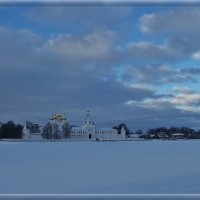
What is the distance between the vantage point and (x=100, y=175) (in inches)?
29.2

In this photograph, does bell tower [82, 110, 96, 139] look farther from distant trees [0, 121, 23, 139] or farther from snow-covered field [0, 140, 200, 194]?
distant trees [0, 121, 23, 139]

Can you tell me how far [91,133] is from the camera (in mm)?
792

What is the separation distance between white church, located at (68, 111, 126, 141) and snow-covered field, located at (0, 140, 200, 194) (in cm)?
2

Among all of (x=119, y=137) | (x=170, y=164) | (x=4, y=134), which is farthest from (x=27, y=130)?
(x=170, y=164)

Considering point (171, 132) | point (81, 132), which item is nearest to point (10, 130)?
point (81, 132)

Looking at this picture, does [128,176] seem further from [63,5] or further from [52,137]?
[63,5]

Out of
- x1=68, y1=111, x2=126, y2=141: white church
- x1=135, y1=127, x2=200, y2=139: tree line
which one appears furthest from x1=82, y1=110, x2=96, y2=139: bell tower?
x1=135, y1=127, x2=200, y2=139: tree line

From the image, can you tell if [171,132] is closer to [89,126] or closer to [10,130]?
[89,126]

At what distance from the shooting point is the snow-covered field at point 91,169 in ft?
2.25

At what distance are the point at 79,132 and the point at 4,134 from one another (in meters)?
0.21

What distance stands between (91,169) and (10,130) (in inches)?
9.2

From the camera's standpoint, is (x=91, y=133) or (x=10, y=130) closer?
(x=10, y=130)

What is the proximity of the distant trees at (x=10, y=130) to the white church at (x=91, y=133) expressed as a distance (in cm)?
14

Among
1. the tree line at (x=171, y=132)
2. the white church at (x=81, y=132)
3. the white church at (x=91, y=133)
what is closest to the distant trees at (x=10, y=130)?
the white church at (x=81, y=132)
